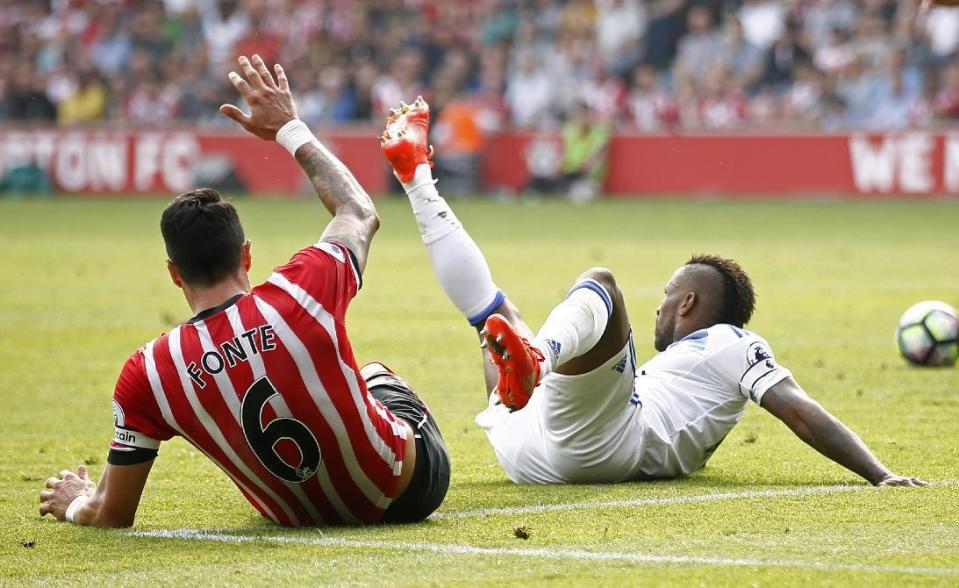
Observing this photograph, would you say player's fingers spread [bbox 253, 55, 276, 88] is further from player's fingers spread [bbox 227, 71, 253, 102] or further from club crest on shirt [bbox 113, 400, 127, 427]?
club crest on shirt [bbox 113, 400, 127, 427]

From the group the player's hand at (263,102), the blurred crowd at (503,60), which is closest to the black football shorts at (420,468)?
the player's hand at (263,102)

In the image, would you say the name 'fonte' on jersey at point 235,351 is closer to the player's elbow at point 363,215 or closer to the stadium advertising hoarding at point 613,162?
the player's elbow at point 363,215

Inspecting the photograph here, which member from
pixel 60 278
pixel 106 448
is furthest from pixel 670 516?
pixel 60 278

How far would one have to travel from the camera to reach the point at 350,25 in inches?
1294

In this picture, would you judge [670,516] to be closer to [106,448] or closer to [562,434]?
[562,434]

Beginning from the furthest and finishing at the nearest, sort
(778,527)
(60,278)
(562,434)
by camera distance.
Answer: (60,278)
(562,434)
(778,527)

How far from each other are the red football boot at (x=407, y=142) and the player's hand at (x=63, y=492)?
1607 mm

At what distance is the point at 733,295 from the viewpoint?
21.7 ft

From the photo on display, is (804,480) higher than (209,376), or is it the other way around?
(209,376)

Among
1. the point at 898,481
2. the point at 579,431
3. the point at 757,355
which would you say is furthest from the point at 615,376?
the point at 898,481

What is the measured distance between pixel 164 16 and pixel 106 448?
28176mm

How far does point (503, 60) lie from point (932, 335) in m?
21.3

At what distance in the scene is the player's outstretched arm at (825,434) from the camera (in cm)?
596

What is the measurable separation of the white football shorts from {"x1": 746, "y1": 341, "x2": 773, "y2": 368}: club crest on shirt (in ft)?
1.53
